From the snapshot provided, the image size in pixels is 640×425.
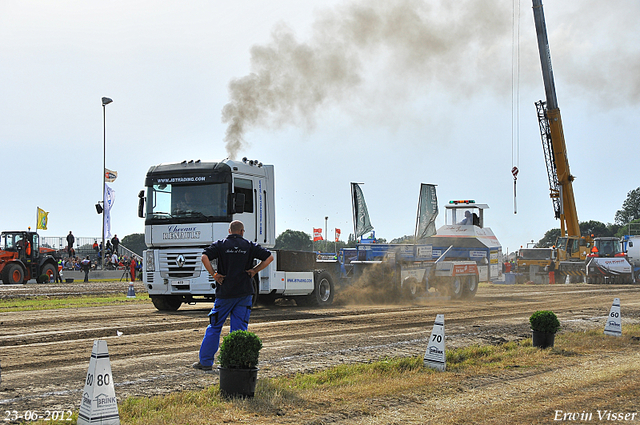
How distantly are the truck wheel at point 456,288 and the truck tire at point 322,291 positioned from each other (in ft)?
19.1

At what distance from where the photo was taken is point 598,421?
240 inches

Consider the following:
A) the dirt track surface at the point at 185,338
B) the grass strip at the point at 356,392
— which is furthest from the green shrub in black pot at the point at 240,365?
the dirt track surface at the point at 185,338

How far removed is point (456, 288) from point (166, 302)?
11090mm

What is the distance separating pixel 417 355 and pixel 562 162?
31.6 meters

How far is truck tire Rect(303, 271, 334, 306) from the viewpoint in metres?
18.0

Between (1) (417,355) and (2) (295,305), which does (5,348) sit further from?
(2) (295,305)

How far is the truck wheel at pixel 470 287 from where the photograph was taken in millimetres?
23375

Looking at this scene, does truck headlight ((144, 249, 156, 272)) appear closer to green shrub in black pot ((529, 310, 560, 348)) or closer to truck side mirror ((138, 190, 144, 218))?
truck side mirror ((138, 190, 144, 218))

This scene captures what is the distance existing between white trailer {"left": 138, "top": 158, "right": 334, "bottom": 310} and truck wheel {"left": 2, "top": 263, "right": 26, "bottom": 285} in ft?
60.2

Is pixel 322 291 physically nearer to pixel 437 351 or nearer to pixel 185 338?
pixel 185 338

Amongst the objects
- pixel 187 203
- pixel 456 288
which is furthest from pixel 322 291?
pixel 456 288

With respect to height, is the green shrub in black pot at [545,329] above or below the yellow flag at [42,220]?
below

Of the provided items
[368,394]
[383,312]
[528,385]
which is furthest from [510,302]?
[368,394]

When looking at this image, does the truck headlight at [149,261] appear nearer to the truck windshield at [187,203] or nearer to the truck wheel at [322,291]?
the truck windshield at [187,203]
